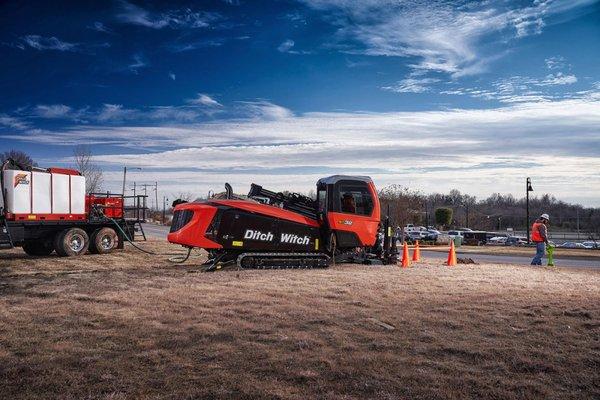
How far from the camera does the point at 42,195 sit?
17500mm

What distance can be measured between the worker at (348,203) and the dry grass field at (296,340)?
3783 mm

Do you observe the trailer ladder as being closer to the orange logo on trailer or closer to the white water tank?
the white water tank

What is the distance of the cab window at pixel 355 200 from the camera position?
14549 millimetres

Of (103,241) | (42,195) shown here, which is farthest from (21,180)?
(103,241)

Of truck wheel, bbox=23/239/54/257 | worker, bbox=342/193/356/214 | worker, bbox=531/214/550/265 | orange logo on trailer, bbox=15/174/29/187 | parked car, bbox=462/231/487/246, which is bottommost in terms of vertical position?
parked car, bbox=462/231/487/246

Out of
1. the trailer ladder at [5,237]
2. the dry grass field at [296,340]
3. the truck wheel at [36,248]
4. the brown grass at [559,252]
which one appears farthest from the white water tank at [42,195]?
the brown grass at [559,252]

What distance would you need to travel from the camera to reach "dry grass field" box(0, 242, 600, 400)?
4906 millimetres

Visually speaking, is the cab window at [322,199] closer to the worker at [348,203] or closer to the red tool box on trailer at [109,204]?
the worker at [348,203]

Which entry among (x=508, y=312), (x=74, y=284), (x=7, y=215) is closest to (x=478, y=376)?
(x=508, y=312)

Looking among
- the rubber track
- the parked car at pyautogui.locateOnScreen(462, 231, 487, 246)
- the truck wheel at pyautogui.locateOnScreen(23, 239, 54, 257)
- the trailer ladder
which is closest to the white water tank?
the trailer ladder

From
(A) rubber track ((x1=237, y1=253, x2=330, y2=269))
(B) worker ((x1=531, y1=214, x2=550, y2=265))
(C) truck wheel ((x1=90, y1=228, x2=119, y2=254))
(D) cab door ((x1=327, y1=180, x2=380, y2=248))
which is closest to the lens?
(A) rubber track ((x1=237, y1=253, x2=330, y2=269))

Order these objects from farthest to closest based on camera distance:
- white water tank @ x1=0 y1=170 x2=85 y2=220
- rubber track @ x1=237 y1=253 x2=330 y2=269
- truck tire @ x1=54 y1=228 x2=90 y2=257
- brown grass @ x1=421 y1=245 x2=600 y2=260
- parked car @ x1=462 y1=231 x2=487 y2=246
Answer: parked car @ x1=462 y1=231 x2=487 y2=246, brown grass @ x1=421 y1=245 x2=600 y2=260, truck tire @ x1=54 y1=228 x2=90 y2=257, white water tank @ x1=0 y1=170 x2=85 y2=220, rubber track @ x1=237 y1=253 x2=330 y2=269

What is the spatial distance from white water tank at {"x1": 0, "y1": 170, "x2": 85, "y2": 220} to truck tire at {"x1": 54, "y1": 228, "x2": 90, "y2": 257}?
626 mm

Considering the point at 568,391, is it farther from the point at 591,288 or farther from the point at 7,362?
the point at 591,288
